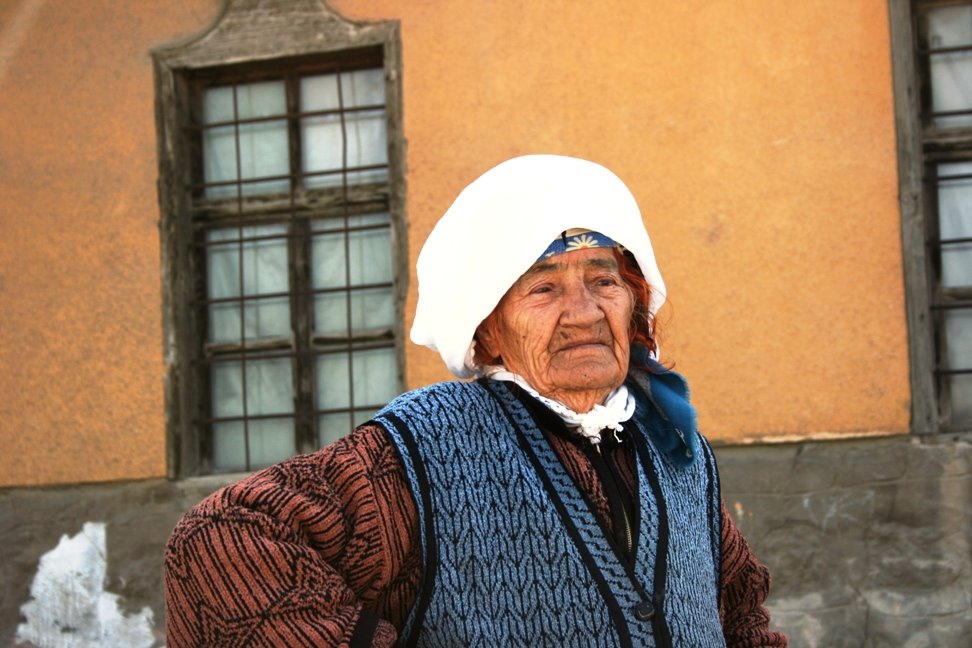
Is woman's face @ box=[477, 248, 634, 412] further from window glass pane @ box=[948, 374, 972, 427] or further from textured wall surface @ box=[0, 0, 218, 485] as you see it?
textured wall surface @ box=[0, 0, 218, 485]

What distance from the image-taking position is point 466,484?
1.97m

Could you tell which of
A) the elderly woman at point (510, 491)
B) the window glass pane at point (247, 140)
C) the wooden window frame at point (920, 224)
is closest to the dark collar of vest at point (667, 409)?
the elderly woman at point (510, 491)

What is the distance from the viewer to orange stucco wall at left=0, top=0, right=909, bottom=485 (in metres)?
5.30

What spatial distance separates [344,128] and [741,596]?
4168 millimetres

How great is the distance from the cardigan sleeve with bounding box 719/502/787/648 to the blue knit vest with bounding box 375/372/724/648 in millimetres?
174

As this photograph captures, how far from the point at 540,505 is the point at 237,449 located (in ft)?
14.3

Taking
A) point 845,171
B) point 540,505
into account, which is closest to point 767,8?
point 845,171

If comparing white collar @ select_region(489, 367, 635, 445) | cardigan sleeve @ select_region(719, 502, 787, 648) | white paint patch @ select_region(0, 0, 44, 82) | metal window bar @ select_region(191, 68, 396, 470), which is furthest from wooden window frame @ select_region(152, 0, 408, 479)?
white collar @ select_region(489, 367, 635, 445)

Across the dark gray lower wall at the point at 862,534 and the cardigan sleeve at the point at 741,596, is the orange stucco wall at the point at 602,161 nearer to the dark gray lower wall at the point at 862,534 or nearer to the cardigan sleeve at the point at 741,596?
the dark gray lower wall at the point at 862,534

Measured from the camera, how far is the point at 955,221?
551 cm

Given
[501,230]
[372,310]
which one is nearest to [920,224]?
[372,310]

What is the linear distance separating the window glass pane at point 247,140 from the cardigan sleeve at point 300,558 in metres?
4.43

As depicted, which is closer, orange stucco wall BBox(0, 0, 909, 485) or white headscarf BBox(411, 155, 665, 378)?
white headscarf BBox(411, 155, 665, 378)

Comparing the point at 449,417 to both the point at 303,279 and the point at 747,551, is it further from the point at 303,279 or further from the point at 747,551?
the point at 303,279
